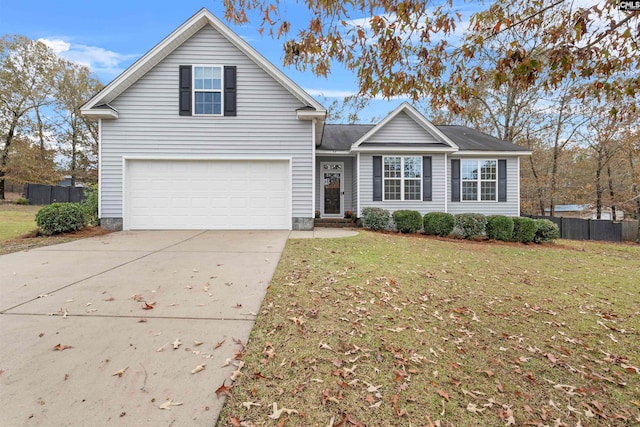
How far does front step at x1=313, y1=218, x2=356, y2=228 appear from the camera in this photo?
12336 millimetres

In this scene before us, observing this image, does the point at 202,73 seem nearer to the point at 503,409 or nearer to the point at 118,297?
the point at 118,297

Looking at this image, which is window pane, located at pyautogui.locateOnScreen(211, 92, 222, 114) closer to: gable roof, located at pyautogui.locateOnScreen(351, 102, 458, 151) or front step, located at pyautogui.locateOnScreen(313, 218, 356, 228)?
gable roof, located at pyautogui.locateOnScreen(351, 102, 458, 151)

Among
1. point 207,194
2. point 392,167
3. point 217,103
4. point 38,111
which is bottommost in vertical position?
point 207,194

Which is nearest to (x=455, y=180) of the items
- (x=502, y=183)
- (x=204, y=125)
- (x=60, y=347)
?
(x=502, y=183)

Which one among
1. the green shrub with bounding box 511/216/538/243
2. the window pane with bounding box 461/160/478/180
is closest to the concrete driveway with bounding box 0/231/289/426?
the green shrub with bounding box 511/216/538/243

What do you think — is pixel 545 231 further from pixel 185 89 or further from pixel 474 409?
pixel 185 89

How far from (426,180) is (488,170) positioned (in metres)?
3.02

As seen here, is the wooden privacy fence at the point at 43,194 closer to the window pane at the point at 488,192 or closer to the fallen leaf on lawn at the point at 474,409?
the window pane at the point at 488,192

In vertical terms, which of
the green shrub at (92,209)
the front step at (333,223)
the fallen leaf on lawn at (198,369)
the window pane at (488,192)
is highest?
the window pane at (488,192)

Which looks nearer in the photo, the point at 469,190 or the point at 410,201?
the point at 410,201

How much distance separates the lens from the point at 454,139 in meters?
14.1

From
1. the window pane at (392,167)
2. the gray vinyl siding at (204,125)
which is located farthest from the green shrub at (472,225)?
the gray vinyl siding at (204,125)

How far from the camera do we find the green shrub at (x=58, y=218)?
27.3ft

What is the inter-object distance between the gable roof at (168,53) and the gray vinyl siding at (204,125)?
0.16 meters
